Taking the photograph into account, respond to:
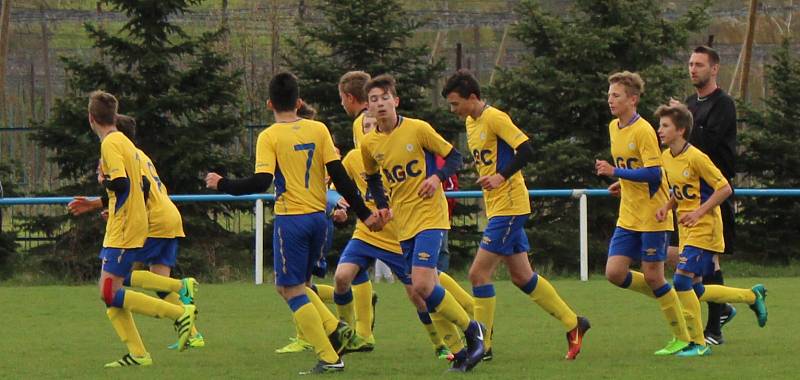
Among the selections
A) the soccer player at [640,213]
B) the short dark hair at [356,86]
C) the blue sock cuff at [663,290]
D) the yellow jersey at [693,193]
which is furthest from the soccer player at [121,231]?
the yellow jersey at [693,193]

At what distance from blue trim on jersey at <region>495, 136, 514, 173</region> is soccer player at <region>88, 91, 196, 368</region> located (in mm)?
2444

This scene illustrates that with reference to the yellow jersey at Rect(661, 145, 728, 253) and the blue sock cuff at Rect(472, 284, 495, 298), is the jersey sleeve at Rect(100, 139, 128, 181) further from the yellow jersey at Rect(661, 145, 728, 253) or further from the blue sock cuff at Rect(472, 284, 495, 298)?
the yellow jersey at Rect(661, 145, 728, 253)

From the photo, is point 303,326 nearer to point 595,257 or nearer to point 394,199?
point 394,199

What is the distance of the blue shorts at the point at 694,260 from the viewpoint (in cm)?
951

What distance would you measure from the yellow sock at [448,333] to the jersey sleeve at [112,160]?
2281 millimetres

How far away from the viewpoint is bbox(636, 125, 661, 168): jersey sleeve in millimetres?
9219

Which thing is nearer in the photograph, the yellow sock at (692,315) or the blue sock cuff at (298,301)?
the blue sock cuff at (298,301)

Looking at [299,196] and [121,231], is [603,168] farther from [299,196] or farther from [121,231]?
[121,231]

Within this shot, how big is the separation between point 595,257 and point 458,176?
2.34 metres

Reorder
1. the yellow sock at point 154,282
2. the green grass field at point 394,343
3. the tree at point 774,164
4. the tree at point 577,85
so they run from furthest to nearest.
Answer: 1. the tree at point 774,164
2. the tree at point 577,85
3. the yellow sock at point 154,282
4. the green grass field at point 394,343

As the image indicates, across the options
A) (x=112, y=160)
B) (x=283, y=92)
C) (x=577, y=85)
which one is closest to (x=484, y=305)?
(x=283, y=92)

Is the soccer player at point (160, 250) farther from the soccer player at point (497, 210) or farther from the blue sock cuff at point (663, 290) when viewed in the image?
the blue sock cuff at point (663, 290)

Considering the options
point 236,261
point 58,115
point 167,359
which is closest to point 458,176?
point 236,261

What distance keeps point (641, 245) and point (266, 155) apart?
2.89m
